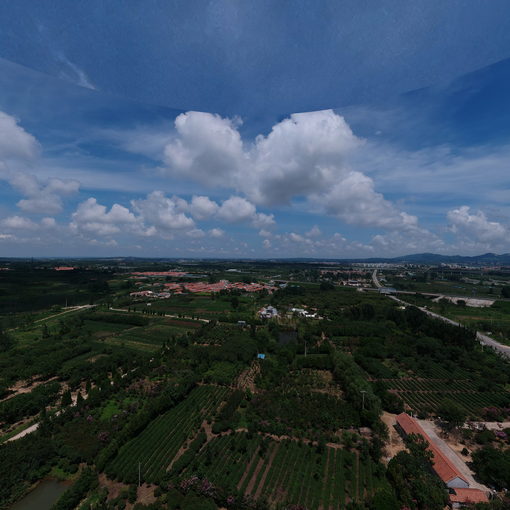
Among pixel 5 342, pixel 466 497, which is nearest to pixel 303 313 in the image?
pixel 466 497

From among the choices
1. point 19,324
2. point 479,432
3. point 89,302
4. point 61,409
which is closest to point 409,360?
point 479,432

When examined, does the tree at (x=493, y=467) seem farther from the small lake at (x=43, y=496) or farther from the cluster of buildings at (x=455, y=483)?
the small lake at (x=43, y=496)

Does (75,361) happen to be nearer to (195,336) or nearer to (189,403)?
(195,336)

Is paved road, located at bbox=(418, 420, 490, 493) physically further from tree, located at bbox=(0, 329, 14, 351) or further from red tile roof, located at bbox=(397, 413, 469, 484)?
tree, located at bbox=(0, 329, 14, 351)

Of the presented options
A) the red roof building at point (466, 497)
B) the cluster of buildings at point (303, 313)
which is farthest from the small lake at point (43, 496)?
the cluster of buildings at point (303, 313)

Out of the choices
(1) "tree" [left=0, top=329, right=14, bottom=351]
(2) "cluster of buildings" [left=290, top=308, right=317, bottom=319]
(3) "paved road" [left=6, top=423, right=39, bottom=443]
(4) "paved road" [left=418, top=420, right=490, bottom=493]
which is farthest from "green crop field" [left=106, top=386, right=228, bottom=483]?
(2) "cluster of buildings" [left=290, top=308, right=317, bottom=319]

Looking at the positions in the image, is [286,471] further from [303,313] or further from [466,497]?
[303,313]
